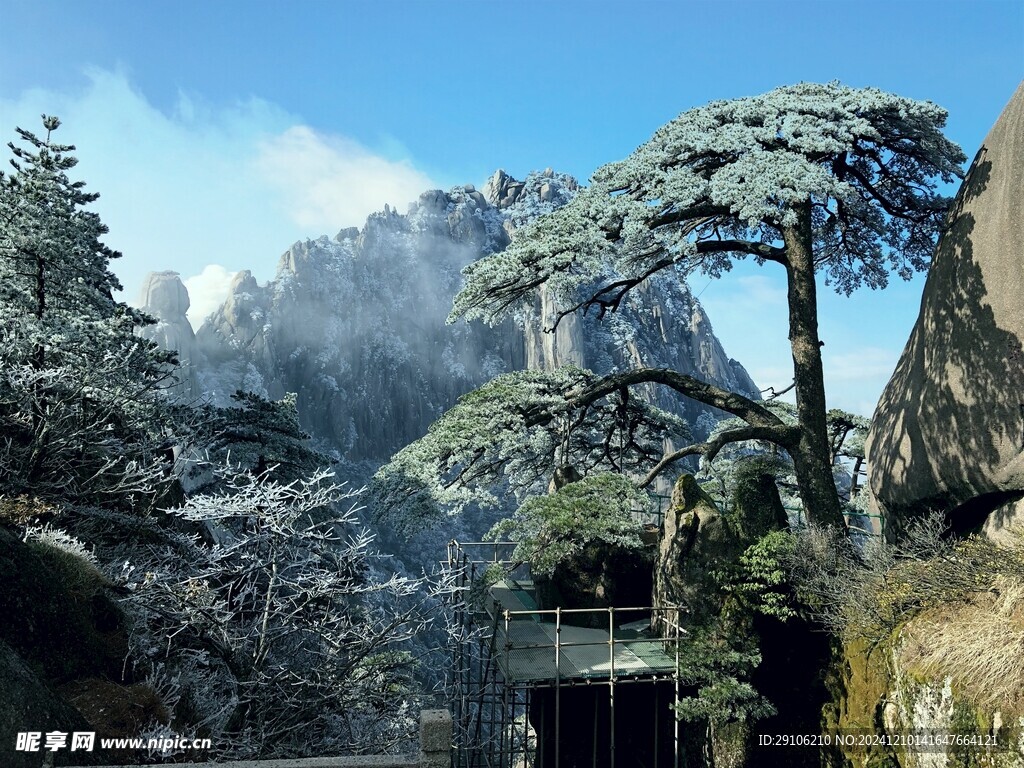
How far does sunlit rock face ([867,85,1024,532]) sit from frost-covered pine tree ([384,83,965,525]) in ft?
3.72

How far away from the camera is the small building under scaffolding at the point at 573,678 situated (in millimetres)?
11820

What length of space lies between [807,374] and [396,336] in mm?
92475

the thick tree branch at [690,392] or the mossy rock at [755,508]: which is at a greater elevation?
the thick tree branch at [690,392]

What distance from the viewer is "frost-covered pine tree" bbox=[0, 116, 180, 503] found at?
11.0 m

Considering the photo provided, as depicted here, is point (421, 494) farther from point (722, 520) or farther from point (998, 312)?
point (998, 312)

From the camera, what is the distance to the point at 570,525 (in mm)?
12352

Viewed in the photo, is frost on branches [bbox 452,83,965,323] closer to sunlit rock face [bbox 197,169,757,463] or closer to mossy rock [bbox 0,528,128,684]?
mossy rock [bbox 0,528,128,684]

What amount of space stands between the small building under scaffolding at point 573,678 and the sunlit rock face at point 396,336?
74649 mm

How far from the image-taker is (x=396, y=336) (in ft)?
337

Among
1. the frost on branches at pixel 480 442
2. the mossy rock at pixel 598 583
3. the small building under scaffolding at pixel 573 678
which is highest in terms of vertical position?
the frost on branches at pixel 480 442

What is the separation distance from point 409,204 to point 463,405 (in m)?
110

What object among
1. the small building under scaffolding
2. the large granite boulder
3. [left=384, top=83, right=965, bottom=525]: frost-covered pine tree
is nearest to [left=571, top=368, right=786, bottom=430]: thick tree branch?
[left=384, top=83, right=965, bottom=525]: frost-covered pine tree

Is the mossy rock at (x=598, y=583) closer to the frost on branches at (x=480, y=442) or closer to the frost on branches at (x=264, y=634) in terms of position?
the frost on branches at (x=480, y=442)

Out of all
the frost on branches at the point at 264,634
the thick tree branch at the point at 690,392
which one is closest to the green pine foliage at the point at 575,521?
the thick tree branch at the point at 690,392
